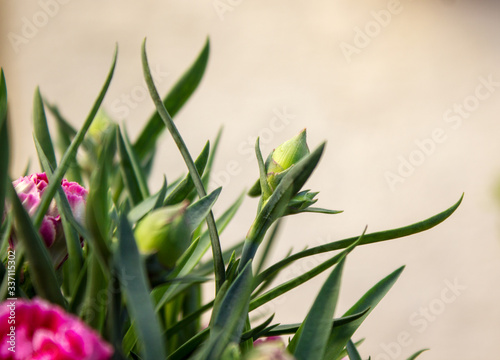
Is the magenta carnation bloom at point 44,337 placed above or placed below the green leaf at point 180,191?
below

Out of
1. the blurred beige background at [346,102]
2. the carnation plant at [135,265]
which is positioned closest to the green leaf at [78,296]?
the carnation plant at [135,265]

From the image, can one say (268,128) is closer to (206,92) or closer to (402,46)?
(206,92)

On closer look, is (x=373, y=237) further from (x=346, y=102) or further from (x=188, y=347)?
(x=346, y=102)

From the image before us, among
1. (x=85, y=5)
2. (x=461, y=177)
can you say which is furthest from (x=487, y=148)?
(x=85, y=5)

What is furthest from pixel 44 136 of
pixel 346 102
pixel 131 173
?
pixel 346 102

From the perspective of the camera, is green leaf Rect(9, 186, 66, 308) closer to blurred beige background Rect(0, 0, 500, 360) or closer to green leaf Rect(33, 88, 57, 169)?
green leaf Rect(33, 88, 57, 169)

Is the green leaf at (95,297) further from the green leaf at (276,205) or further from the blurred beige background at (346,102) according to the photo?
the blurred beige background at (346,102)

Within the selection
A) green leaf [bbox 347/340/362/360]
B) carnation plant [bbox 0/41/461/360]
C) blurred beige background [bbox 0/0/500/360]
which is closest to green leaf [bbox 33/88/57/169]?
carnation plant [bbox 0/41/461/360]
